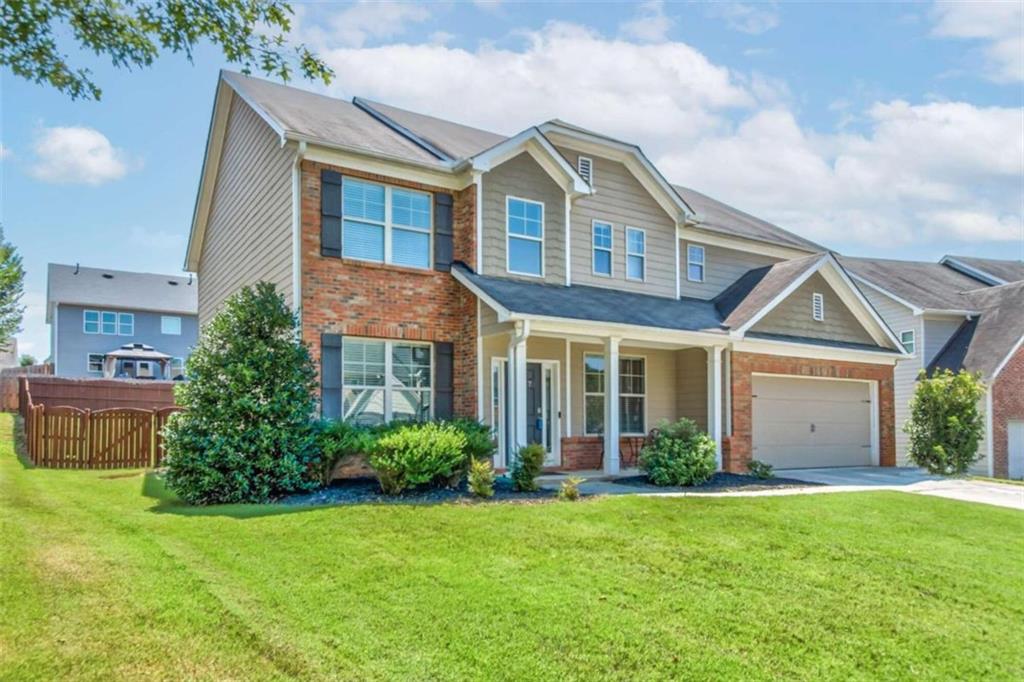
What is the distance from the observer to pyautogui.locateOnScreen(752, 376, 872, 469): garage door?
16.2 m

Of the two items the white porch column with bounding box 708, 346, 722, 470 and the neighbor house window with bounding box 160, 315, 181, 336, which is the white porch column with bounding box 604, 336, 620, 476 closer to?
the white porch column with bounding box 708, 346, 722, 470

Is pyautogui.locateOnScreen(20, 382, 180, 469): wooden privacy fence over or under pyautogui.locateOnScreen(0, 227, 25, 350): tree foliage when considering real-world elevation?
under

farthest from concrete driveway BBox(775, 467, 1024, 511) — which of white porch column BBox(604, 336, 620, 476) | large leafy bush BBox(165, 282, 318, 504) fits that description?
large leafy bush BBox(165, 282, 318, 504)

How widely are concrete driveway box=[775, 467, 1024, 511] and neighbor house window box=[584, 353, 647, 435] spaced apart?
3.20m

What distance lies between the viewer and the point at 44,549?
6.80m

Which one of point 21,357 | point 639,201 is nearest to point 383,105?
point 639,201

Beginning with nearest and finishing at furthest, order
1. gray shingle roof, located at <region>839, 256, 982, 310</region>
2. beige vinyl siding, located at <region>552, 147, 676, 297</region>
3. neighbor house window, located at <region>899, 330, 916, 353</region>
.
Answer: beige vinyl siding, located at <region>552, 147, 676, 297</region>
neighbor house window, located at <region>899, 330, 916, 353</region>
gray shingle roof, located at <region>839, 256, 982, 310</region>

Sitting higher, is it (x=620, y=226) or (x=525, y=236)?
(x=620, y=226)

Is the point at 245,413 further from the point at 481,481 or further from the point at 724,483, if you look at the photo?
the point at 724,483

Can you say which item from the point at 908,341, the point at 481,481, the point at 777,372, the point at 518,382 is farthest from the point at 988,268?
the point at 481,481

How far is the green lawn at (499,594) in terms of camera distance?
4.79 meters

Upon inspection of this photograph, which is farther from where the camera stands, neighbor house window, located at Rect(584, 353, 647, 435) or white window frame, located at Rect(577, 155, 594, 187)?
white window frame, located at Rect(577, 155, 594, 187)

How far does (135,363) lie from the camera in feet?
110

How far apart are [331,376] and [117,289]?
32.2m
